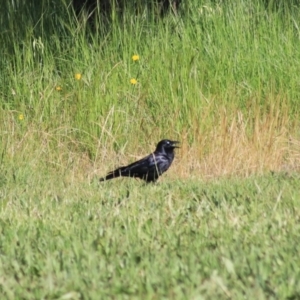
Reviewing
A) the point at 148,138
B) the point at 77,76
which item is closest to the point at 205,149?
the point at 148,138

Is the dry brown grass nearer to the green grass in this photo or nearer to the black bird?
the black bird

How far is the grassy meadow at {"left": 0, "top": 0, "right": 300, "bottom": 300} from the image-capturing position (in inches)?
163

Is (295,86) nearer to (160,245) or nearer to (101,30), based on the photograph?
(101,30)

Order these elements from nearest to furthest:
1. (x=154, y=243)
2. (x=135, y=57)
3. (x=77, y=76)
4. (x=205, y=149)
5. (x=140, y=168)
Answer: (x=154, y=243) → (x=140, y=168) → (x=205, y=149) → (x=77, y=76) → (x=135, y=57)

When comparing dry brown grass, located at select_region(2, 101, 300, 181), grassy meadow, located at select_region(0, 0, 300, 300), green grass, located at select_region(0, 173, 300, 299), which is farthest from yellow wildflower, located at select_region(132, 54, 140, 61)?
green grass, located at select_region(0, 173, 300, 299)

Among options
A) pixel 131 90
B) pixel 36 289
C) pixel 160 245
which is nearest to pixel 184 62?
pixel 131 90

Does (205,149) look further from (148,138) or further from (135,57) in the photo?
(135,57)

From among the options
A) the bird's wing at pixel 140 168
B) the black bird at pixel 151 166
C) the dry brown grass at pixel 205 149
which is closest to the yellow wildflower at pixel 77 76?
the dry brown grass at pixel 205 149

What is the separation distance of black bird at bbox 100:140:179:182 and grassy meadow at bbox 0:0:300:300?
92 millimetres

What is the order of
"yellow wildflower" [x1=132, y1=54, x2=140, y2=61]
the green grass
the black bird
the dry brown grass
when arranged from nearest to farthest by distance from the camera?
the green grass
the black bird
the dry brown grass
"yellow wildflower" [x1=132, y1=54, x2=140, y2=61]

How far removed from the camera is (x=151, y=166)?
7.18 metres

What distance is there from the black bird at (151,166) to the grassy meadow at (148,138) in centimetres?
9

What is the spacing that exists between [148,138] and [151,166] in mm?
1060

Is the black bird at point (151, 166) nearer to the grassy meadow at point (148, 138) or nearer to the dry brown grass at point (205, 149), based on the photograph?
the grassy meadow at point (148, 138)
